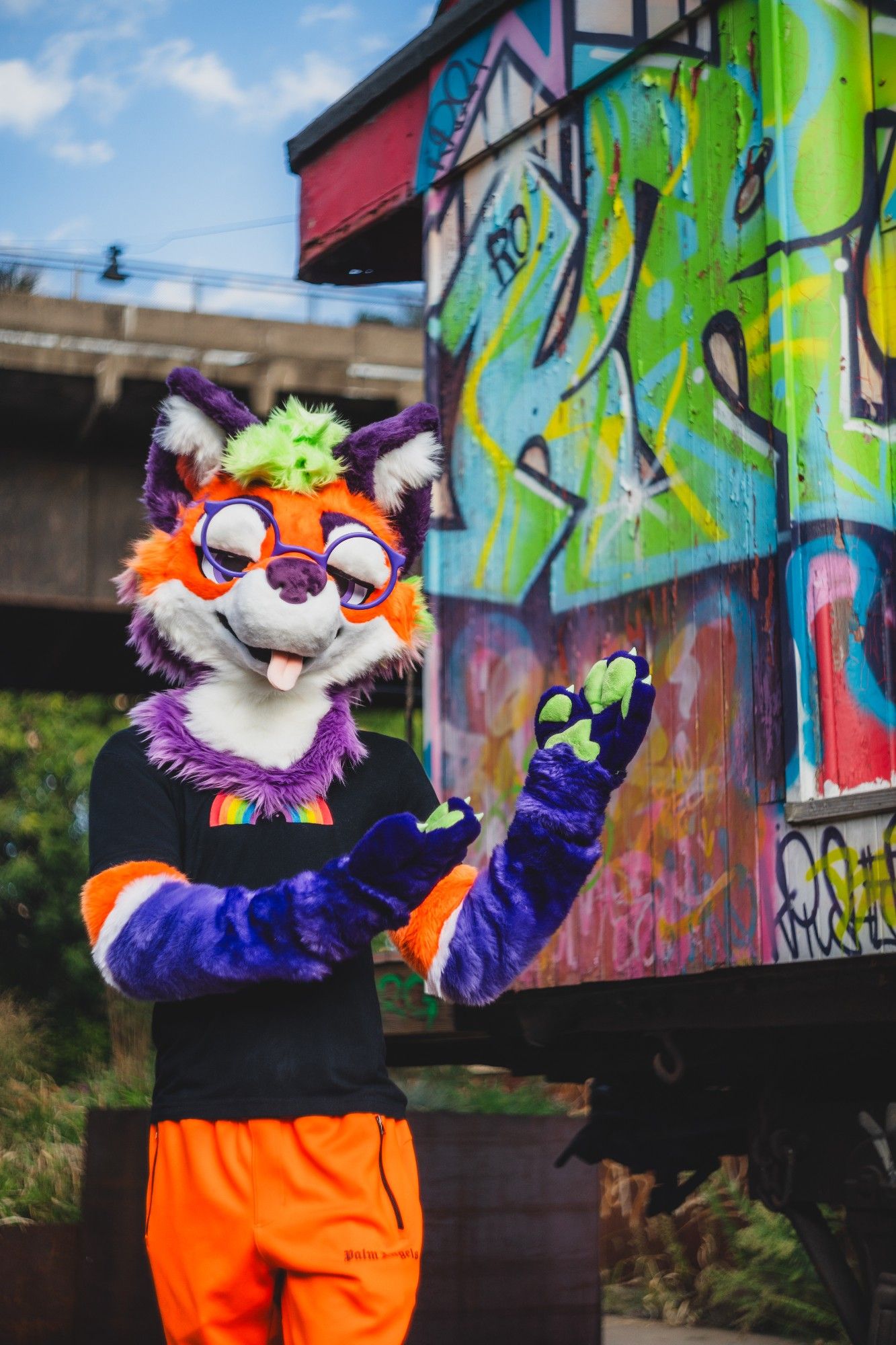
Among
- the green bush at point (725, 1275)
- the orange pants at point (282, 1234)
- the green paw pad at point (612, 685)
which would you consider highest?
the green paw pad at point (612, 685)

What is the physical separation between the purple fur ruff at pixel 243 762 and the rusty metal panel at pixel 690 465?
1.72 m

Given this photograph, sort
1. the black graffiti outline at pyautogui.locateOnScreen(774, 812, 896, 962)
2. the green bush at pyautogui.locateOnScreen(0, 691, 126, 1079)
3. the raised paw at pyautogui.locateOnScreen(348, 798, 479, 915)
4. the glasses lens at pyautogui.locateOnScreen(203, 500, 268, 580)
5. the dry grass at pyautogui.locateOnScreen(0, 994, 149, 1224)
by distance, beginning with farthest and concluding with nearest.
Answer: the green bush at pyautogui.locateOnScreen(0, 691, 126, 1079), the dry grass at pyautogui.locateOnScreen(0, 994, 149, 1224), the black graffiti outline at pyautogui.locateOnScreen(774, 812, 896, 962), the glasses lens at pyautogui.locateOnScreen(203, 500, 268, 580), the raised paw at pyautogui.locateOnScreen(348, 798, 479, 915)

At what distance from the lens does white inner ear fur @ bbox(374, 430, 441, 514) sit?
338cm

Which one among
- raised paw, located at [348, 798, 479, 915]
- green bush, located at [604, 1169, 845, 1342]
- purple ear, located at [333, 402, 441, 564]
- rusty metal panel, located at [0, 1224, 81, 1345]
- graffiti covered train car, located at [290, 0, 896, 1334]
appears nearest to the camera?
raised paw, located at [348, 798, 479, 915]

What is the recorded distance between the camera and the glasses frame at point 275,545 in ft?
10.0

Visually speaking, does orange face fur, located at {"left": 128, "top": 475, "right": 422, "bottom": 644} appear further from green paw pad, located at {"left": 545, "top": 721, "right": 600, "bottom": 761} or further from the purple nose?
green paw pad, located at {"left": 545, "top": 721, "right": 600, "bottom": 761}

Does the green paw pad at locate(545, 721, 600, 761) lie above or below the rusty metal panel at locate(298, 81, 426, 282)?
below

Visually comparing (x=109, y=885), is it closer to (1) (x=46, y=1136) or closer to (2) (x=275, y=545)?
(2) (x=275, y=545)

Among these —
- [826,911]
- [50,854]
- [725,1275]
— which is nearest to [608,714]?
[826,911]

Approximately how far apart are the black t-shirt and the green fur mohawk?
56 cm

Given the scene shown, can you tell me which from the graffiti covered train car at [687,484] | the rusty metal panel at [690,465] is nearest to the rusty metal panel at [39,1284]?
the graffiti covered train car at [687,484]

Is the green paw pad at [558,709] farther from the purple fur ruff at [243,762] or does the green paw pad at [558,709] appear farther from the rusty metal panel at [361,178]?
the rusty metal panel at [361,178]

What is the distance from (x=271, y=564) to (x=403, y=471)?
1.68 feet

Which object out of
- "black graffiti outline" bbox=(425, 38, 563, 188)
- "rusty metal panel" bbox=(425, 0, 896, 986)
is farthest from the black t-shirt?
"black graffiti outline" bbox=(425, 38, 563, 188)
